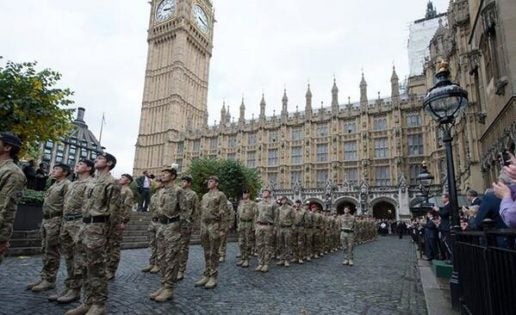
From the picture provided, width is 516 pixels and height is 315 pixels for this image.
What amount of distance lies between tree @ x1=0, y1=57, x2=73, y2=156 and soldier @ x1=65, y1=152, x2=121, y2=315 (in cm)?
852

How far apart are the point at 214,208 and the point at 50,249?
2.81m

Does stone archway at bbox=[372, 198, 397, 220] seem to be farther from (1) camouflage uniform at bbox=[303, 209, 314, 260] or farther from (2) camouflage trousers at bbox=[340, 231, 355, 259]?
(2) camouflage trousers at bbox=[340, 231, 355, 259]

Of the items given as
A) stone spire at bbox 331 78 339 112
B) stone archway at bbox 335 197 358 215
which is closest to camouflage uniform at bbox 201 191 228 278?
stone archway at bbox 335 197 358 215

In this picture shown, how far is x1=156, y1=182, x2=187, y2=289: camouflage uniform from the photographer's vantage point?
4.93 m

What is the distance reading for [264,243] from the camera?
8281mm

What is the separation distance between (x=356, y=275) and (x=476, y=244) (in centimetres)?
530

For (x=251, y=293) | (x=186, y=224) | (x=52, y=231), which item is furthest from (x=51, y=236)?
(x=251, y=293)

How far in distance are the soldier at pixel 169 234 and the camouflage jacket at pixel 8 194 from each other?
7.02 ft

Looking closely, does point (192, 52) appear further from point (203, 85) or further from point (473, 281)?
point (473, 281)

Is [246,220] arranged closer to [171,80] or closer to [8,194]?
→ [8,194]

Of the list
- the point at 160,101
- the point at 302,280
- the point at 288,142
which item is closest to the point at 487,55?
the point at 302,280

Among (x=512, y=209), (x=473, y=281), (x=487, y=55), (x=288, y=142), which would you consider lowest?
(x=473, y=281)

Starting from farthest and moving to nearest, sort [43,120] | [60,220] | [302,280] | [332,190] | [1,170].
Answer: [332,190] < [43,120] < [302,280] < [60,220] < [1,170]

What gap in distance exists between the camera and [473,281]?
10.1ft
